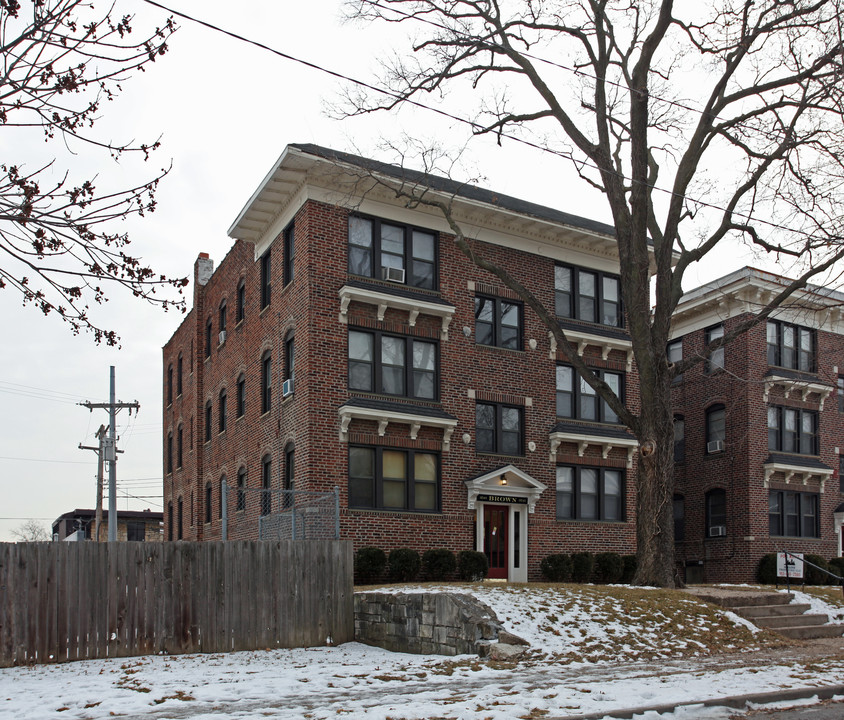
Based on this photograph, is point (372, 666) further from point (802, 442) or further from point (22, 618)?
point (802, 442)

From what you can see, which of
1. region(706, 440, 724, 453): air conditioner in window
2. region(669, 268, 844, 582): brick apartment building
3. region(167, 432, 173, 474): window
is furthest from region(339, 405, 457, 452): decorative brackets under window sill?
region(167, 432, 173, 474): window

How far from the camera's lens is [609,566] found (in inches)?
985

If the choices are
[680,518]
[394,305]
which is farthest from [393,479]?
[680,518]

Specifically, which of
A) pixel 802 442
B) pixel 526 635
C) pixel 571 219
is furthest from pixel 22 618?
pixel 802 442

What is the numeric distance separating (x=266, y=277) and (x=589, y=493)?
11.4 metres

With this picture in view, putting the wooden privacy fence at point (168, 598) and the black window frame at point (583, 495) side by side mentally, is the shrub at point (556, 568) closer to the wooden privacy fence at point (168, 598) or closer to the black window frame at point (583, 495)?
the black window frame at point (583, 495)

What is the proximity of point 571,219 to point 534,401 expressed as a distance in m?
7.92

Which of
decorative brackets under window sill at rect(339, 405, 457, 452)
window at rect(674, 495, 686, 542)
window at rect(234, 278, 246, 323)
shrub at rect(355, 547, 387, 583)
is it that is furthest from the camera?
window at rect(674, 495, 686, 542)

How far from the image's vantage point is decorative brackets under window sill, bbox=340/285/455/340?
21.8 m

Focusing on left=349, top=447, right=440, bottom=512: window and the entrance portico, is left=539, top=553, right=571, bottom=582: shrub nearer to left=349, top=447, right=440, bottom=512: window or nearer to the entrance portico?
the entrance portico

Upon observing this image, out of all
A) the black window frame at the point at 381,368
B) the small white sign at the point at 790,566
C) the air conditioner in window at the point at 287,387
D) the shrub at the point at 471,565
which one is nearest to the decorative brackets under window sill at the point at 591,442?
the black window frame at the point at 381,368

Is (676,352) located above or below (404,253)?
below

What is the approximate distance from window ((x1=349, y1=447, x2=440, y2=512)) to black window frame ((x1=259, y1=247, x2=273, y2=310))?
589 centimetres

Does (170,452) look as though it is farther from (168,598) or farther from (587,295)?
(168,598)
